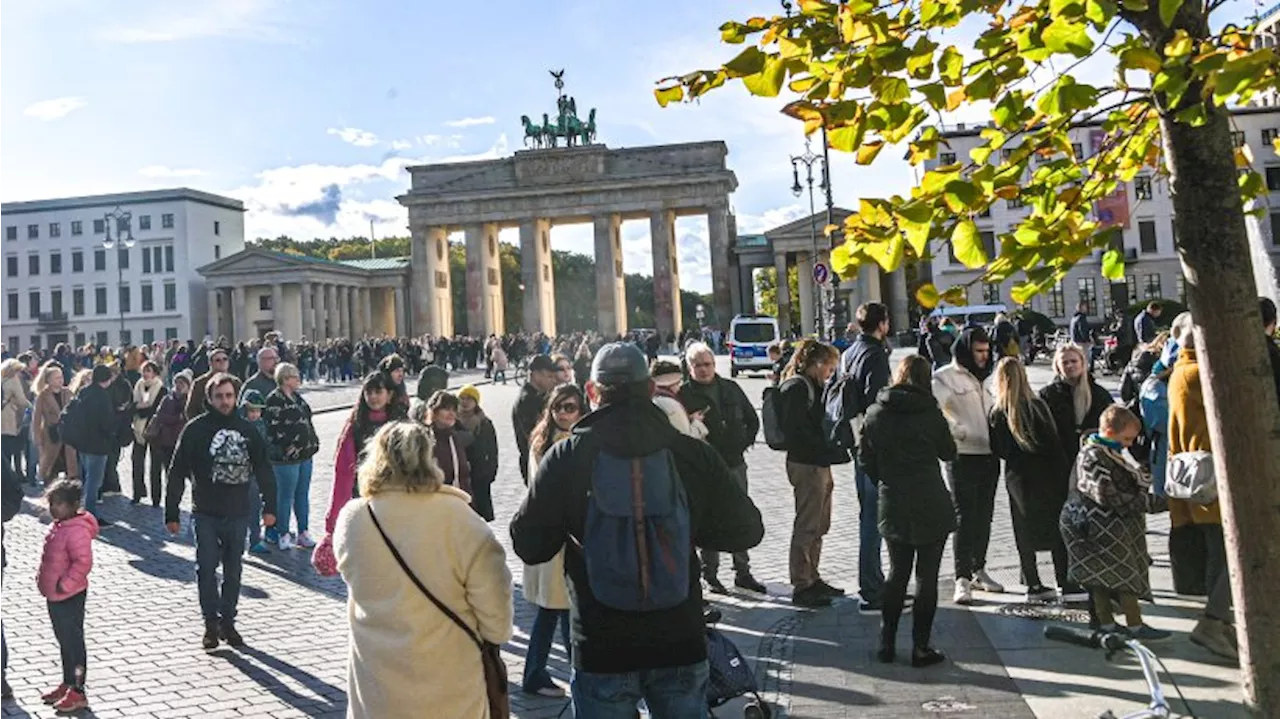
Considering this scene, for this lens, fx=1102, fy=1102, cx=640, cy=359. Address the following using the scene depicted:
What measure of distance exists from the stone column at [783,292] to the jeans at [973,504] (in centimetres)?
5973

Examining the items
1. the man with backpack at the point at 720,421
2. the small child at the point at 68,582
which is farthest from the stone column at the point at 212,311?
the small child at the point at 68,582

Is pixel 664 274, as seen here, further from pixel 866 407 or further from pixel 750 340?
pixel 866 407

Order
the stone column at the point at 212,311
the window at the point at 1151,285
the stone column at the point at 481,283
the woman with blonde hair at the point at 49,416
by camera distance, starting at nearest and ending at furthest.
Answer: the woman with blonde hair at the point at 49,416 < the window at the point at 1151,285 < the stone column at the point at 481,283 < the stone column at the point at 212,311

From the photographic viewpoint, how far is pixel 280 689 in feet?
20.7

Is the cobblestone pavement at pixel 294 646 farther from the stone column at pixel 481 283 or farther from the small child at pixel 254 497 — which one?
the stone column at pixel 481 283

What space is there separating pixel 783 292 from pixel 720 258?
5033 mm

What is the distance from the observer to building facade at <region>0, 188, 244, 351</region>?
286ft

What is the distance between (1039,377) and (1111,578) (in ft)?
71.0

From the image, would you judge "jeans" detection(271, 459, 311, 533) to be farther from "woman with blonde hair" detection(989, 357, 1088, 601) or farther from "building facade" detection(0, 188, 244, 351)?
"building facade" detection(0, 188, 244, 351)

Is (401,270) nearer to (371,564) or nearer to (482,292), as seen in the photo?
(482,292)

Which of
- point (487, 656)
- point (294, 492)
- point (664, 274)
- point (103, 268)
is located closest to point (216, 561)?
point (294, 492)

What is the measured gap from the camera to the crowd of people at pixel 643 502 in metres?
3.73

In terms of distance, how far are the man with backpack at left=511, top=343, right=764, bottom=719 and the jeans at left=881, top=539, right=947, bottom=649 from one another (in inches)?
104

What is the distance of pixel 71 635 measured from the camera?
20.5ft
